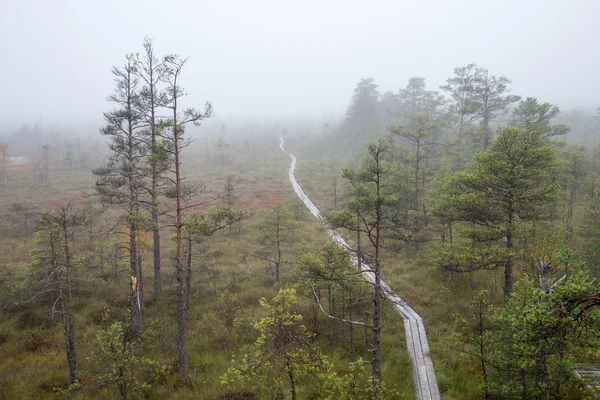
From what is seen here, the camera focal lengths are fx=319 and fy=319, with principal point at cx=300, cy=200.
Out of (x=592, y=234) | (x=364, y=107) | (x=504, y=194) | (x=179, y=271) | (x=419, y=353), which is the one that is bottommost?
(x=419, y=353)

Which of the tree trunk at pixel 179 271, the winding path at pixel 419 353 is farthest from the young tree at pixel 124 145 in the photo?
the winding path at pixel 419 353

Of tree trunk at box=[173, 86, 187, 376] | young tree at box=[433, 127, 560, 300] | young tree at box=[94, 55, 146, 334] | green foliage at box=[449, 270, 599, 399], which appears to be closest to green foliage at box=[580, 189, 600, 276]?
young tree at box=[433, 127, 560, 300]

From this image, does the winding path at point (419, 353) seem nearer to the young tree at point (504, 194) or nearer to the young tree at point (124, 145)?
the young tree at point (504, 194)

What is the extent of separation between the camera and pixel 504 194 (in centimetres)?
1494

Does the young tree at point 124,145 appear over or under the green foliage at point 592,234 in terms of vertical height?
over

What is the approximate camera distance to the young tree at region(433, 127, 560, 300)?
14289 millimetres

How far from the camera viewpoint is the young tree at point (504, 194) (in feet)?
46.9

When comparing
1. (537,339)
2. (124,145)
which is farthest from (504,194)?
(124,145)

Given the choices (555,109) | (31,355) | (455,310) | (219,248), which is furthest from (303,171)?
(31,355)

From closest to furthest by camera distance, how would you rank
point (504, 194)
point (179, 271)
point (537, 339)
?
point (537, 339) < point (179, 271) < point (504, 194)

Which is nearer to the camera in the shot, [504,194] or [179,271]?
[179,271]

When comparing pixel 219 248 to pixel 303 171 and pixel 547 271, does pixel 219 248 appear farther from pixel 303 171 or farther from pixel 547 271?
pixel 303 171

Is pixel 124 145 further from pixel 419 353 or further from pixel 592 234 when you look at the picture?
pixel 592 234

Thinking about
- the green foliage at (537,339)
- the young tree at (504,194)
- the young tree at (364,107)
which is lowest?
the green foliage at (537,339)
